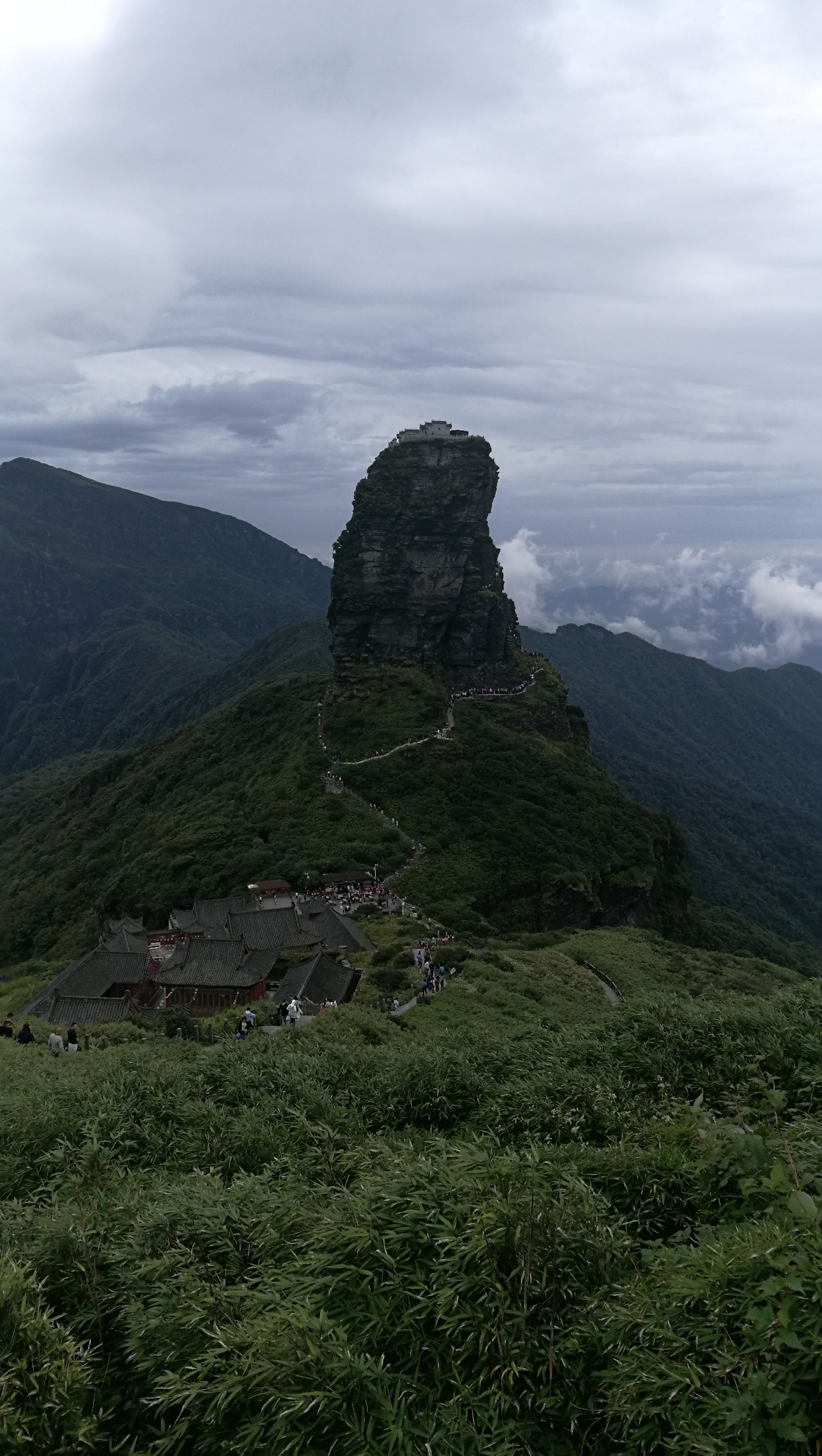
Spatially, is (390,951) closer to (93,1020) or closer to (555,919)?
(93,1020)

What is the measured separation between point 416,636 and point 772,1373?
90.1 metres

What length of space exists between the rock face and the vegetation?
80817 mm

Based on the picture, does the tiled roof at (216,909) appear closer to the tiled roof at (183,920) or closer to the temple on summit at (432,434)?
the tiled roof at (183,920)

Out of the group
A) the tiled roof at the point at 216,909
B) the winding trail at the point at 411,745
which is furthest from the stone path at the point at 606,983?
the tiled roof at the point at 216,909

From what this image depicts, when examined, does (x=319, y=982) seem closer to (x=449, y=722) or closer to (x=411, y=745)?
(x=411, y=745)

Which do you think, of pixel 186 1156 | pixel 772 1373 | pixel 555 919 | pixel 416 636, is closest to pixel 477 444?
pixel 416 636

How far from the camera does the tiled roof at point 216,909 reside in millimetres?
52906

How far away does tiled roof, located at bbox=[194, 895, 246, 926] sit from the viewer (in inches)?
2083

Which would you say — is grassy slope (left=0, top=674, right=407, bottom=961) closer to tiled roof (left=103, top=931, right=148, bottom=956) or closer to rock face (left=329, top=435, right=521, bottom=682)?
tiled roof (left=103, top=931, right=148, bottom=956)

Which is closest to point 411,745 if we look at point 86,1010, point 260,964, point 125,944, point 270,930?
point 270,930

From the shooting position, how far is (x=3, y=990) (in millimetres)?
49219

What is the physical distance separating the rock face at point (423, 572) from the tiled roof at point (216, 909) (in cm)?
4537

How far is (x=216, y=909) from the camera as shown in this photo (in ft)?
178

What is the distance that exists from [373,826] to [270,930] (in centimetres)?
2031
